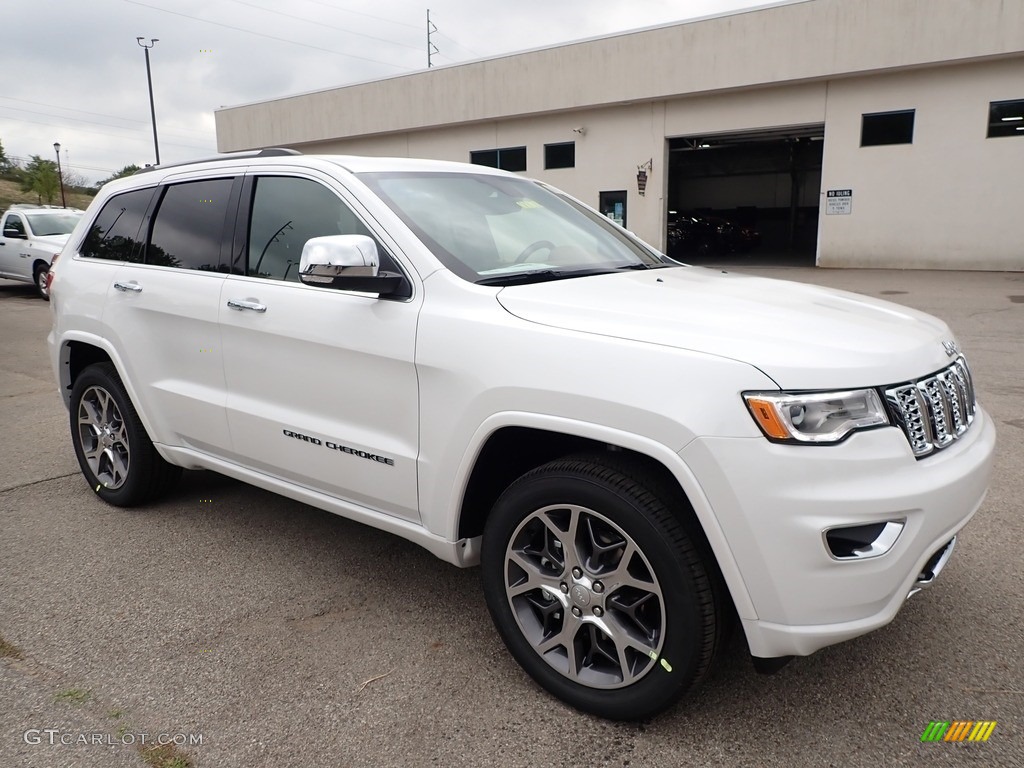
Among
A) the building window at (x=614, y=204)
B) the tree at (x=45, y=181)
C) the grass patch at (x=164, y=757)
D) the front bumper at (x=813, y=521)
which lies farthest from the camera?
the tree at (x=45, y=181)

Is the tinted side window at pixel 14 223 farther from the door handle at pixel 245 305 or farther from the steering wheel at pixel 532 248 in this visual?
the steering wheel at pixel 532 248

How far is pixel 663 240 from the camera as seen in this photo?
2262 centimetres

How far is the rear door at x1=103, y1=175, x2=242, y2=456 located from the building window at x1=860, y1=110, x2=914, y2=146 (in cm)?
1883

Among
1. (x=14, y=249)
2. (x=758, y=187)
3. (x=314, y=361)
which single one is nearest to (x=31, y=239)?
(x=14, y=249)

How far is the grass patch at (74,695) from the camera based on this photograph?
264 centimetres

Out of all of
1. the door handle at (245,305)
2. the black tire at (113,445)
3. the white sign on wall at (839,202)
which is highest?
the white sign on wall at (839,202)

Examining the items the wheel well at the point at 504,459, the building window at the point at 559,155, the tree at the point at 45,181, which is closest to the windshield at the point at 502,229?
the wheel well at the point at 504,459

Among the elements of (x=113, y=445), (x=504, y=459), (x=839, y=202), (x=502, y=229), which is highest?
(x=839, y=202)

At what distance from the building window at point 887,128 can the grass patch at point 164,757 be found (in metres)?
20.4

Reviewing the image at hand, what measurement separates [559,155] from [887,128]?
931cm

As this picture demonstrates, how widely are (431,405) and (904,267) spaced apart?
63.0 ft

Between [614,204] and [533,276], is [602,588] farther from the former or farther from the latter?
[614,204]

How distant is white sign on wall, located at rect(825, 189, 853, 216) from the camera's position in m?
19.4

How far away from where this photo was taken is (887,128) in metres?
18.6
